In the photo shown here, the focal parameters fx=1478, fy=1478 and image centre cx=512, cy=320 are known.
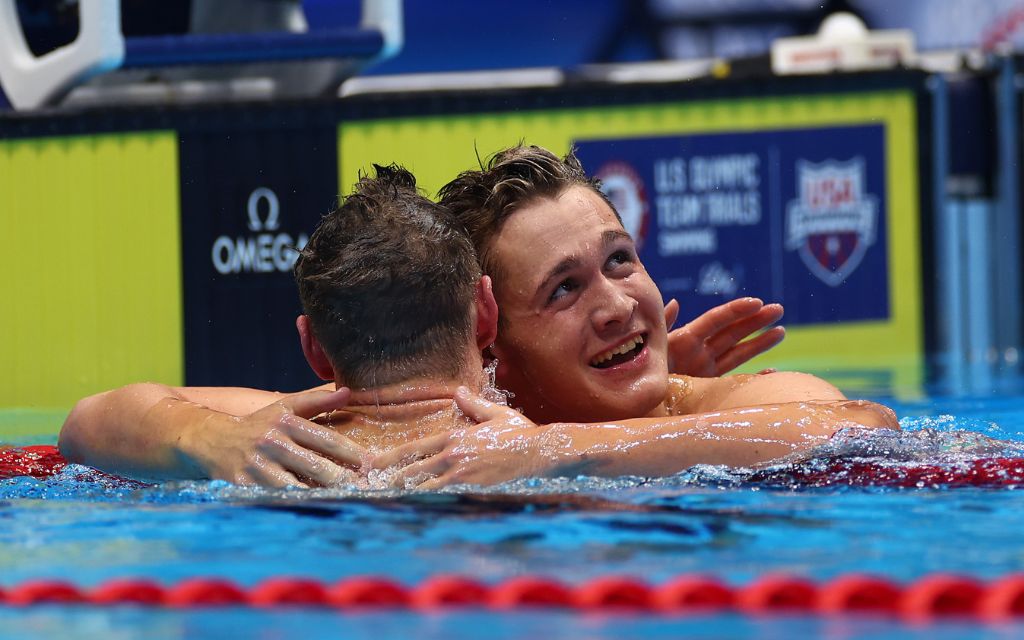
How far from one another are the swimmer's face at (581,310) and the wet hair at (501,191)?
0.03 metres

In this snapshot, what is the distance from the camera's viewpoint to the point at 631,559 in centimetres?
247

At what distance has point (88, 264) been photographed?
20.9ft

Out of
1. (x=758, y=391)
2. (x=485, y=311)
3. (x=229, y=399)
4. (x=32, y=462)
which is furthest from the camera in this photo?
(x=229, y=399)

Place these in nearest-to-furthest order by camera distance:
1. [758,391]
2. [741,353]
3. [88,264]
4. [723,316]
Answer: [758,391], [723,316], [741,353], [88,264]

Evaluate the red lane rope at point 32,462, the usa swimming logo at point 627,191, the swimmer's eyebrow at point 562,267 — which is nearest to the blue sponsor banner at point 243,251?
the usa swimming logo at point 627,191

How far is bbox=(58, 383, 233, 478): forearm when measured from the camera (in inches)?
125

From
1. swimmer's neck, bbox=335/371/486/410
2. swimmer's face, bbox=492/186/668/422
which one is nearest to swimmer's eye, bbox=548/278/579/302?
swimmer's face, bbox=492/186/668/422

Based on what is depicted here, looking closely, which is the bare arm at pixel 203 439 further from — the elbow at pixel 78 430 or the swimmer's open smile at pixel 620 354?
the swimmer's open smile at pixel 620 354

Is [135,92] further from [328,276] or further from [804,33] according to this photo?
[804,33]

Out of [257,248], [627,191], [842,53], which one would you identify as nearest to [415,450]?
[257,248]

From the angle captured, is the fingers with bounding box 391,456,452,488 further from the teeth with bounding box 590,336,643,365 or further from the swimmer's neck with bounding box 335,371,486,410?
the teeth with bounding box 590,336,643,365

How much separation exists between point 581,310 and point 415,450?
27.1 inches

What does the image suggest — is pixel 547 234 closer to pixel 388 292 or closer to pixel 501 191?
pixel 501 191

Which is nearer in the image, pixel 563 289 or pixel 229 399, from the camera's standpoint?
pixel 563 289
